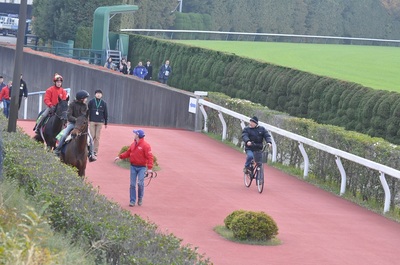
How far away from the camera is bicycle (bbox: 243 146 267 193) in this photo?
1781 cm

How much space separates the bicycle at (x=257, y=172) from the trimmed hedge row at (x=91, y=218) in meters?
4.76

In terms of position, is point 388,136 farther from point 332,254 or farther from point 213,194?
point 332,254

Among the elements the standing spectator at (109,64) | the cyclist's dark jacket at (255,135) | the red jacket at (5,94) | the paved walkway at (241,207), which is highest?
the standing spectator at (109,64)

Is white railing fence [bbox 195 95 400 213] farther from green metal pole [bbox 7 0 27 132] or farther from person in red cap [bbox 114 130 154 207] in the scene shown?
green metal pole [bbox 7 0 27 132]

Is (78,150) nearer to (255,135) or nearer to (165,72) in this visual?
(255,135)

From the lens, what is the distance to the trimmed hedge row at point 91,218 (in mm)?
8883

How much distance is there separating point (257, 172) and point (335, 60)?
37473 millimetres

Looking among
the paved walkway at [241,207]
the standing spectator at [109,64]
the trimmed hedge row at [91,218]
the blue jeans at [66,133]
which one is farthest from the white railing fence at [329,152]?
the standing spectator at [109,64]

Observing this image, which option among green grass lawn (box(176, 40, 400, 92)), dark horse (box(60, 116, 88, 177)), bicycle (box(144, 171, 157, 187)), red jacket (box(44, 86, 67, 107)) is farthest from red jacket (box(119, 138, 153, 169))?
green grass lawn (box(176, 40, 400, 92))

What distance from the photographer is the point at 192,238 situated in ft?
44.4

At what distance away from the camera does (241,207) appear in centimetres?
1623

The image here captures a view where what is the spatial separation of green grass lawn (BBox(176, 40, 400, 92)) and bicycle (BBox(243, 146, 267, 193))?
20.2 metres

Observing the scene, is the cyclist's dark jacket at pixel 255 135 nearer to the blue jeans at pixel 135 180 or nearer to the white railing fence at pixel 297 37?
the blue jeans at pixel 135 180

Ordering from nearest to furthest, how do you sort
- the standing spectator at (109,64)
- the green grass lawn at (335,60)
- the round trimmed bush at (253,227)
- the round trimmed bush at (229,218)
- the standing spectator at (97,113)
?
the round trimmed bush at (253,227) < the round trimmed bush at (229,218) < the standing spectator at (97,113) < the green grass lawn at (335,60) < the standing spectator at (109,64)
